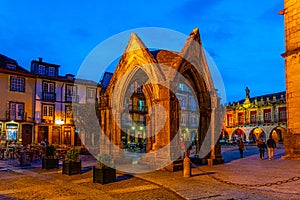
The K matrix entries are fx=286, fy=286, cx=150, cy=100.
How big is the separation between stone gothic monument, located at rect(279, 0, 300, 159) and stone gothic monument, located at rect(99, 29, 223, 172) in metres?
6.48

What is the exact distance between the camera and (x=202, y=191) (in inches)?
321

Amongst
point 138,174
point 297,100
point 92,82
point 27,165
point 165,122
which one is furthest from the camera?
point 92,82

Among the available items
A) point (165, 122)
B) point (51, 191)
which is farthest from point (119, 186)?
point (165, 122)

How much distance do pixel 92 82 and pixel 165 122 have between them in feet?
110

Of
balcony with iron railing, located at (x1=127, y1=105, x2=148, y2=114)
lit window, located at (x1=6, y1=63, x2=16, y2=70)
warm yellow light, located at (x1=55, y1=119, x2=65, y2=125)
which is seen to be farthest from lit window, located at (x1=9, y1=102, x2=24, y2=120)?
balcony with iron railing, located at (x1=127, y1=105, x2=148, y2=114)

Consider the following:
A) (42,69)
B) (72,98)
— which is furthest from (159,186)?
(72,98)

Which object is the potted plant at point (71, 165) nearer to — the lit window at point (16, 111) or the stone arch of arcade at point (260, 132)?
the lit window at point (16, 111)

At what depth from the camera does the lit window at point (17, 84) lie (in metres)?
35.8

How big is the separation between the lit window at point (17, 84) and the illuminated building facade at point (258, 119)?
132 ft

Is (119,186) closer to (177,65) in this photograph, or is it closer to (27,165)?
(177,65)

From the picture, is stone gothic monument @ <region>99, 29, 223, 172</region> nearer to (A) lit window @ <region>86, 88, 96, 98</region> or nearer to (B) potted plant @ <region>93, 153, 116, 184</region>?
(B) potted plant @ <region>93, 153, 116, 184</region>

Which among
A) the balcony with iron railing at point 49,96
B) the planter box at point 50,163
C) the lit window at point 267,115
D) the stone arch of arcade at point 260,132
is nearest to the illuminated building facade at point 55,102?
the balcony with iron railing at point 49,96

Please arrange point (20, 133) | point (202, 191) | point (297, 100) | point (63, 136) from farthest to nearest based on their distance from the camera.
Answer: point (63, 136) < point (20, 133) < point (297, 100) < point (202, 191)

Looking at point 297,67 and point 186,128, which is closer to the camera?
point 297,67
